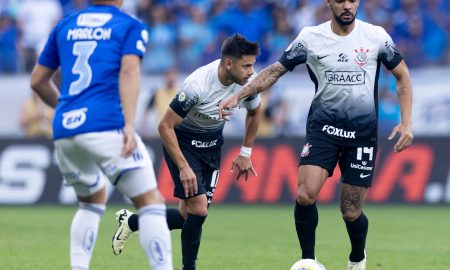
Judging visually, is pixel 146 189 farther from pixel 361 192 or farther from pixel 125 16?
pixel 361 192

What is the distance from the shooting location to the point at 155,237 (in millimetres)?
7219

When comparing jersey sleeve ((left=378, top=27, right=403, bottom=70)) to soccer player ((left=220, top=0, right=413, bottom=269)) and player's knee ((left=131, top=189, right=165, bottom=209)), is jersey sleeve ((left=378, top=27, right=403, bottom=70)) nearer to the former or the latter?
soccer player ((left=220, top=0, right=413, bottom=269))

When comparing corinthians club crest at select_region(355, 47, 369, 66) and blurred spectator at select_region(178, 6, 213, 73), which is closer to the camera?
corinthians club crest at select_region(355, 47, 369, 66)

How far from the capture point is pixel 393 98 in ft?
66.5

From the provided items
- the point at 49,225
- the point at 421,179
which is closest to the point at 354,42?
the point at 49,225

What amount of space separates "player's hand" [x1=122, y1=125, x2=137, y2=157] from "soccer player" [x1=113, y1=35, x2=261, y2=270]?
2039 millimetres

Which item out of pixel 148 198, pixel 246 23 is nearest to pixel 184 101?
pixel 148 198

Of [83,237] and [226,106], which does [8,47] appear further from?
[83,237]

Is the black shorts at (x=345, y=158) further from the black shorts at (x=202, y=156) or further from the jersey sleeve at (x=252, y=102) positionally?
the black shorts at (x=202, y=156)

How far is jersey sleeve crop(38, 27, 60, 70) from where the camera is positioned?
7500mm

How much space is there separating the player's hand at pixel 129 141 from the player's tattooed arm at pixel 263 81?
2.21 metres

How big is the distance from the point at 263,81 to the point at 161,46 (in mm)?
12305

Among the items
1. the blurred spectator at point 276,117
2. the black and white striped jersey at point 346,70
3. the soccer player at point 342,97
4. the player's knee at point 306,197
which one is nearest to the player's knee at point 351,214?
the soccer player at point 342,97

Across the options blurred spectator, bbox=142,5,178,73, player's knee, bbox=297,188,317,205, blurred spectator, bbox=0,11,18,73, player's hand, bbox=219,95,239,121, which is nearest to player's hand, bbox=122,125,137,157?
player's hand, bbox=219,95,239,121
